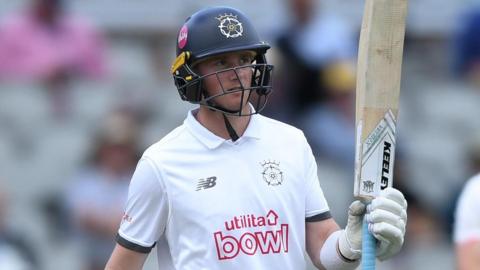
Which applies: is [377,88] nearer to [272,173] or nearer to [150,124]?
[272,173]

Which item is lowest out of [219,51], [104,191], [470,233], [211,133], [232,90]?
[104,191]

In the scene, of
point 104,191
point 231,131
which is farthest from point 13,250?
point 231,131

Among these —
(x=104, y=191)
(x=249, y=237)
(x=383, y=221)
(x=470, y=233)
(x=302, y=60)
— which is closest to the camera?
(x=383, y=221)

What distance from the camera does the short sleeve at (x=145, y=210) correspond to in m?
5.15

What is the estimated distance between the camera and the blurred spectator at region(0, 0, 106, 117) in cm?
981

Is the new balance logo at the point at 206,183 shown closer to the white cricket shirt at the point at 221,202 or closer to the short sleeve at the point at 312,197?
the white cricket shirt at the point at 221,202

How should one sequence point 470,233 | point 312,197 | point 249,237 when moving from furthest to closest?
point 470,233
point 312,197
point 249,237

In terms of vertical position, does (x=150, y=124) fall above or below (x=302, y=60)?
below

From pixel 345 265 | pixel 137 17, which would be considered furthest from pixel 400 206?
pixel 137 17

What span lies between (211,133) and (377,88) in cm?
70

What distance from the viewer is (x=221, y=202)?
16.8 ft

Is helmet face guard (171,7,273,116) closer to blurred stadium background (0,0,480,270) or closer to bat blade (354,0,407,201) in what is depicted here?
bat blade (354,0,407,201)

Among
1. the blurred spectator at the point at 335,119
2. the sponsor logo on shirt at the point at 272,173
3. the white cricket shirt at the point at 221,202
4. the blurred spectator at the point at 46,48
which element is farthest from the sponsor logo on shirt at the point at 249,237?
the blurred spectator at the point at 46,48

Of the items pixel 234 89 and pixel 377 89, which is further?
pixel 234 89
